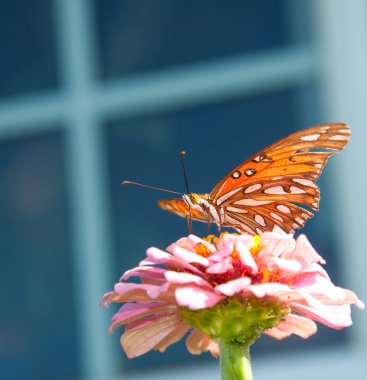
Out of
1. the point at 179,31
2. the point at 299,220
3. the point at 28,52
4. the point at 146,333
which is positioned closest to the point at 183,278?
the point at 146,333

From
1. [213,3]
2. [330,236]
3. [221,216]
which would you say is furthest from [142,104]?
[221,216]

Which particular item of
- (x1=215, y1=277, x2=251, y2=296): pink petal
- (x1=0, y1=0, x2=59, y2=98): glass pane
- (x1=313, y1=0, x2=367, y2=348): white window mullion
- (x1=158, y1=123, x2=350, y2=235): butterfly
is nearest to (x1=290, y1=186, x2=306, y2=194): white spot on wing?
(x1=158, y1=123, x2=350, y2=235): butterfly

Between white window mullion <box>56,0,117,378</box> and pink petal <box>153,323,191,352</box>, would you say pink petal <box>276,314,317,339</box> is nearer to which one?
pink petal <box>153,323,191,352</box>

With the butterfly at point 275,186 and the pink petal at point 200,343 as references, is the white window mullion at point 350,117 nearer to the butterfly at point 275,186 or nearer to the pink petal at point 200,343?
the butterfly at point 275,186

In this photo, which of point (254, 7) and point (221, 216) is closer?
point (221, 216)

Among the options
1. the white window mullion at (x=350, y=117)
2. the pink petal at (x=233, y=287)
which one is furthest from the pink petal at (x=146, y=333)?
the white window mullion at (x=350, y=117)

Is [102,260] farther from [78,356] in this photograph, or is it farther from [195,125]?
[195,125]

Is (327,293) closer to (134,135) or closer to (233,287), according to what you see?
(233,287)
